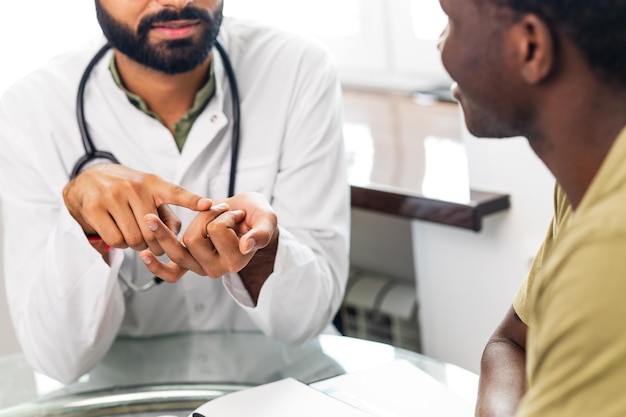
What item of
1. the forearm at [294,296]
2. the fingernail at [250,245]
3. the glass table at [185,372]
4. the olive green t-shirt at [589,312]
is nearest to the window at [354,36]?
the forearm at [294,296]

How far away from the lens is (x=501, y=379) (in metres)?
0.98

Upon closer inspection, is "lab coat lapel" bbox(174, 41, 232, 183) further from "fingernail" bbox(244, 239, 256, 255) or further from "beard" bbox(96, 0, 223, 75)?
"fingernail" bbox(244, 239, 256, 255)

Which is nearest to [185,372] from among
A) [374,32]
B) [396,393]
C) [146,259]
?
[146,259]

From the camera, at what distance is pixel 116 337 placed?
140 centimetres

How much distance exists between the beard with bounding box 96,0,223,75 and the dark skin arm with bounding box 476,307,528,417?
23.6 inches

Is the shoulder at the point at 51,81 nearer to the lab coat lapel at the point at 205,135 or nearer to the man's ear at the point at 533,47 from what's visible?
the lab coat lapel at the point at 205,135

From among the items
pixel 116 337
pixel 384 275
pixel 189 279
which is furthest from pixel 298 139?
pixel 384 275

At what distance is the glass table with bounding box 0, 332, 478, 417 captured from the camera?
3.77ft

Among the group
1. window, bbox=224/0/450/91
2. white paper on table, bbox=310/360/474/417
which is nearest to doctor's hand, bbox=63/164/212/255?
white paper on table, bbox=310/360/474/417

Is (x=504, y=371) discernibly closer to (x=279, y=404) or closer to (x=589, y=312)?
(x=279, y=404)

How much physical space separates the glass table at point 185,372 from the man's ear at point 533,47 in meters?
0.46

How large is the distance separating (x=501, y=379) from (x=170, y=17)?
696 mm

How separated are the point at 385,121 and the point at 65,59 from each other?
717 millimetres

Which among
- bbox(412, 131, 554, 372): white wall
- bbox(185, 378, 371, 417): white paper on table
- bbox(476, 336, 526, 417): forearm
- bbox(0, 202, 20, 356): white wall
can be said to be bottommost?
bbox(0, 202, 20, 356): white wall
